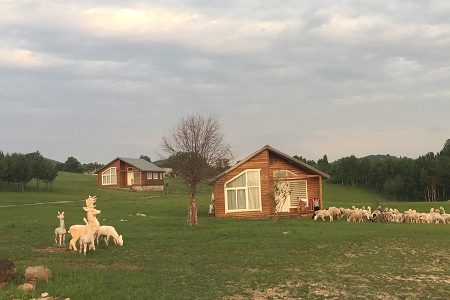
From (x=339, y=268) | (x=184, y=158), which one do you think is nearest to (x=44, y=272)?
(x=339, y=268)

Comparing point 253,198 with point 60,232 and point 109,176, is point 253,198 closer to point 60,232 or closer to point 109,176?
point 60,232

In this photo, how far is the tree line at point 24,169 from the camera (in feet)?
179

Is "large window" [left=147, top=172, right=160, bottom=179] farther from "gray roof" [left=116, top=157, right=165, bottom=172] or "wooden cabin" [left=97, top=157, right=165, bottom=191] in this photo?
"gray roof" [left=116, top=157, right=165, bottom=172]

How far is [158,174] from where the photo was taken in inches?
3071

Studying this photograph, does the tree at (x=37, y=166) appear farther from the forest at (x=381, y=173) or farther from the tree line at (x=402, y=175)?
the tree line at (x=402, y=175)

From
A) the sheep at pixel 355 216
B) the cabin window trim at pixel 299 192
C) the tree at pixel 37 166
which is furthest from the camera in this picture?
the tree at pixel 37 166

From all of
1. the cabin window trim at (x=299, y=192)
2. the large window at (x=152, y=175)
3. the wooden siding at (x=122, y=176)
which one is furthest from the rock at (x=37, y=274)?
the large window at (x=152, y=175)

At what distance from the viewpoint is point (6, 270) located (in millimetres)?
10516

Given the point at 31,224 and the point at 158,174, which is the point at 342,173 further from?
the point at 31,224

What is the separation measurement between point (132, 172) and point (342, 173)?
1776 inches

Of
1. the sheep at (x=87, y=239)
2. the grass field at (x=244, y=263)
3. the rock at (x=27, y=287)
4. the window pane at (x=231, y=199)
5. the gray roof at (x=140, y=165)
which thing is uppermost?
the gray roof at (x=140, y=165)

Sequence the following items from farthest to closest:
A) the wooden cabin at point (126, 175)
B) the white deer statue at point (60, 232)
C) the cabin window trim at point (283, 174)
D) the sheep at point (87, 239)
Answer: the wooden cabin at point (126, 175) → the cabin window trim at point (283, 174) → the white deer statue at point (60, 232) → the sheep at point (87, 239)

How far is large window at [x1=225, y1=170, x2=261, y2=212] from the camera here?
32875 mm

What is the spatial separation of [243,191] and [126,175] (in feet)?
149
